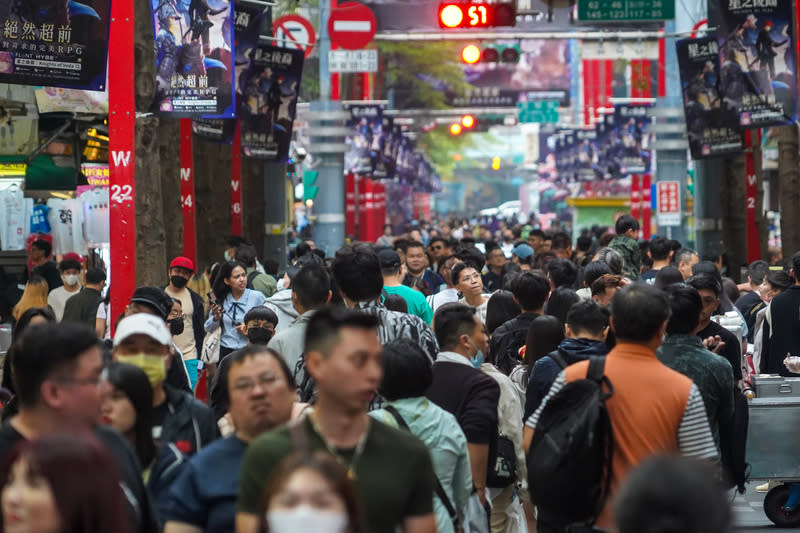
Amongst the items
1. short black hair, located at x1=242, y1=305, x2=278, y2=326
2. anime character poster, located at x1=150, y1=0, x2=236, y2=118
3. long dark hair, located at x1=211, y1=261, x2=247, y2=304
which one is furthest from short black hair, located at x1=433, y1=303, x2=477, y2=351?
anime character poster, located at x1=150, y1=0, x2=236, y2=118

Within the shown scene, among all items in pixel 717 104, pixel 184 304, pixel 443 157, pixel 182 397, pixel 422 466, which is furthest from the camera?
pixel 443 157

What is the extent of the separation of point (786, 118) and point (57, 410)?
14921 mm

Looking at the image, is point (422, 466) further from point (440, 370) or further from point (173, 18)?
point (173, 18)

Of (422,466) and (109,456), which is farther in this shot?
(422,466)

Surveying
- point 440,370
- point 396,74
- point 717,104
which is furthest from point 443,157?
point 440,370

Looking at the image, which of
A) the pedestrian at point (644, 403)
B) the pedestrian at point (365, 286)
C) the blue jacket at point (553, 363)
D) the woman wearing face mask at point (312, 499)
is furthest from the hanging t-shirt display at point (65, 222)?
the woman wearing face mask at point (312, 499)

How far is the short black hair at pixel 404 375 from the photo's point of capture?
19.4 ft

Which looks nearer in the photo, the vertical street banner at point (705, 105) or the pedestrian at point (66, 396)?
the pedestrian at point (66, 396)

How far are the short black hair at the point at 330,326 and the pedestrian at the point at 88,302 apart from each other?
27.8 ft

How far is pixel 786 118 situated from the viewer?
703 inches

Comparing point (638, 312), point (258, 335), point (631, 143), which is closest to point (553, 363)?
point (638, 312)

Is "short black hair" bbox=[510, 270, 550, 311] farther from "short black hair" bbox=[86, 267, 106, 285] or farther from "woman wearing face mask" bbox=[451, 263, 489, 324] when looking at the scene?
"short black hair" bbox=[86, 267, 106, 285]

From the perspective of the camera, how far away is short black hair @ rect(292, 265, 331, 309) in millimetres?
7605

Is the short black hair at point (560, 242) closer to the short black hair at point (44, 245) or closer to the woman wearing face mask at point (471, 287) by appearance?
the short black hair at point (44, 245)
